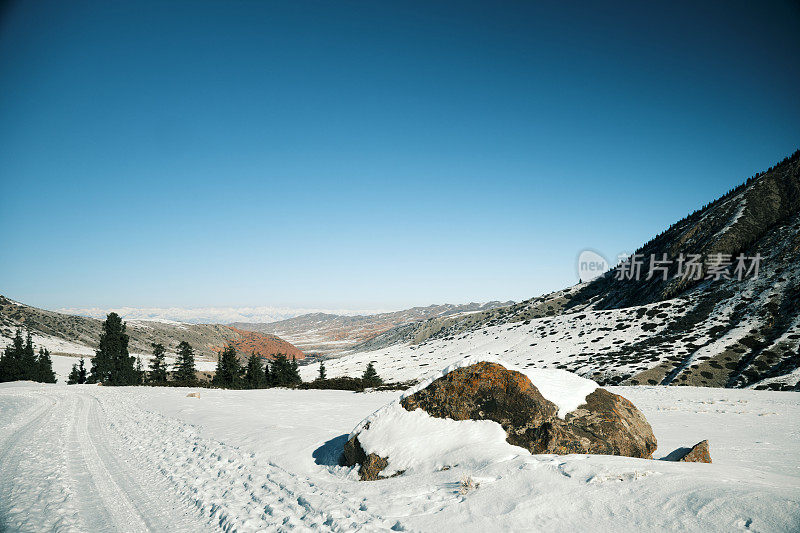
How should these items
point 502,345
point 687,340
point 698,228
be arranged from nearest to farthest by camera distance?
point 687,340
point 502,345
point 698,228

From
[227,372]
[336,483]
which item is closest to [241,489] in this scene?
[336,483]

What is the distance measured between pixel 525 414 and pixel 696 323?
60585 millimetres

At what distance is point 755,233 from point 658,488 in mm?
105359

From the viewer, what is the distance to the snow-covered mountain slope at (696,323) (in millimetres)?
37688

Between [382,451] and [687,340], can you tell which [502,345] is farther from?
[382,451]

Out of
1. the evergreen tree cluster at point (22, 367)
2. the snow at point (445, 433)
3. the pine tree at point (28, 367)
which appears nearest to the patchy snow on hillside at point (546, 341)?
the snow at point (445, 433)

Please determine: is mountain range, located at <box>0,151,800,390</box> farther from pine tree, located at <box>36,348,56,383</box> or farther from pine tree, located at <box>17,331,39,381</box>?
pine tree, located at <box>17,331,39,381</box>

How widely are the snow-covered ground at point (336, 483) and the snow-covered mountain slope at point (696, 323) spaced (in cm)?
2869

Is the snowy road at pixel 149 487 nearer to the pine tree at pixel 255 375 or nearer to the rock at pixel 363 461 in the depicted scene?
the rock at pixel 363 461

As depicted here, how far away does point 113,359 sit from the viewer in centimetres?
5362

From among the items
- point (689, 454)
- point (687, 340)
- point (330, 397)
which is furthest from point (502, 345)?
point (689, 454)

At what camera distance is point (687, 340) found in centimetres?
4609

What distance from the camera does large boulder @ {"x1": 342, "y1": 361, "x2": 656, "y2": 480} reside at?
7.35 metres

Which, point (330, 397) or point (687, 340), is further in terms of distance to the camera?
point (687, 340)
